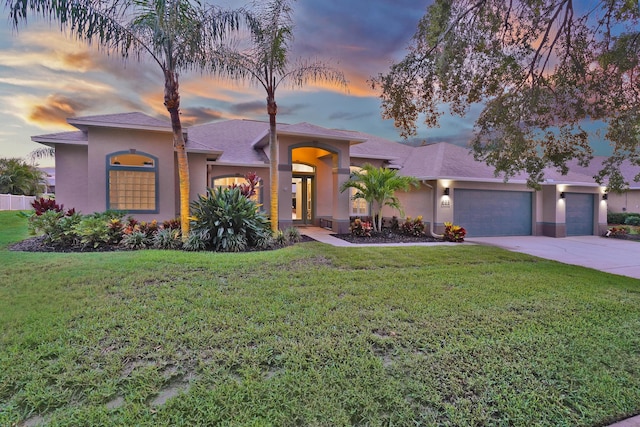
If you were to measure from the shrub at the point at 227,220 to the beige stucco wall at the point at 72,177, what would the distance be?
493 cm

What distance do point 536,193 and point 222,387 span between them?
720 inches

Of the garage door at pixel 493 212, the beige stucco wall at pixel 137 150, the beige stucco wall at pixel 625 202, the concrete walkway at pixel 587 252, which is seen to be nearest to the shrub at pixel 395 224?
the garage door at pixel 493 212

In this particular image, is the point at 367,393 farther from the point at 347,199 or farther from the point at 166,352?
the point at 347,199

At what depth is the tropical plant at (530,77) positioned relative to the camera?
23.8 feet

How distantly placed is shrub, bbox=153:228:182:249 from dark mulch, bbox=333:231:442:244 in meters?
5.90

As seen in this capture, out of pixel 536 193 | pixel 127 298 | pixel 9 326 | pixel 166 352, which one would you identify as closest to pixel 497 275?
pixel 166 352

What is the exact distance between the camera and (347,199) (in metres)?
13.8

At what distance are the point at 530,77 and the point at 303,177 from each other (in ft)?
34.4

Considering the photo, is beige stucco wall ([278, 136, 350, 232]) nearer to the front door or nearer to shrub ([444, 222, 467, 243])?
the front door

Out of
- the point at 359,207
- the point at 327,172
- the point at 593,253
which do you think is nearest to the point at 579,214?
the point at 593,253

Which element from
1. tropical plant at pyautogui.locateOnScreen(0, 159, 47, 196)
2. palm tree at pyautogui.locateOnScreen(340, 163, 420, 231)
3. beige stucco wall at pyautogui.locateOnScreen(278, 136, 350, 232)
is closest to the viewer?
palm tree at pyautogui.locateOnScreen(340, 163, 420, 231)

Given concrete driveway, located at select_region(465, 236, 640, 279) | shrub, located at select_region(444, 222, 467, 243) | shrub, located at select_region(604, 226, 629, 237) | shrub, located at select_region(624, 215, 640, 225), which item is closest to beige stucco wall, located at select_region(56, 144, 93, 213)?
shrub, located at select_region(444, 222, 467, 243)

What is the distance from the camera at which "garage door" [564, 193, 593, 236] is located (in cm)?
1664

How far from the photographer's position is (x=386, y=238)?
41.8ft
